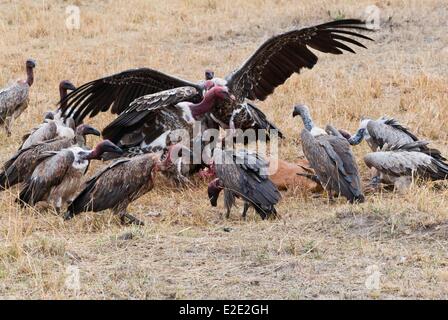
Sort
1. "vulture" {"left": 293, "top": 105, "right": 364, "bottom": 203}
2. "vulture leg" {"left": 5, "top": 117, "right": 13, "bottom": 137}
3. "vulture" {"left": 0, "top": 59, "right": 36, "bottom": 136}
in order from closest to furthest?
1. "vulture" {"left": 293, "top": 105, "right": 364, "bottom": 203}
2. "vulture leg" {"left": 5, "top": 117, "right": 13, "bottom": 137}
3. "vulture" {"left": 0, "top": 59, "right": 36, "bottom": 136}

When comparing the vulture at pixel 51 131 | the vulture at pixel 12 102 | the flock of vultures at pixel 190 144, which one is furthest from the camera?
the vulture at pixel 12 102

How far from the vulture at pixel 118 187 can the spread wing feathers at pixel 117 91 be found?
2069 millimetres

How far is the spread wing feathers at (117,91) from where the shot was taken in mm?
9234

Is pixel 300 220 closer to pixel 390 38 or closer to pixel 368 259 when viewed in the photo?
pixel 368 259

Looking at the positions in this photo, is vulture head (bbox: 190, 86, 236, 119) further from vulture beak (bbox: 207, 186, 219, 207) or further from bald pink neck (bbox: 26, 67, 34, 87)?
bald pink neck (bbox: 26, 67, 34, 87)

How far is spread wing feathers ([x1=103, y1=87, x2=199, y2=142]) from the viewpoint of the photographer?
850 cm

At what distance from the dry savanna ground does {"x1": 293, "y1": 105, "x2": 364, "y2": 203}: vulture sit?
228mm

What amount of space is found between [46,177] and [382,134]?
10.4ft

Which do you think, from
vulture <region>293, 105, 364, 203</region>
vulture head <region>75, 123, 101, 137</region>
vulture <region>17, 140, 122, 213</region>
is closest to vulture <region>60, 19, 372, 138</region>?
vulture head <region>75, 123, 101, 137</region>

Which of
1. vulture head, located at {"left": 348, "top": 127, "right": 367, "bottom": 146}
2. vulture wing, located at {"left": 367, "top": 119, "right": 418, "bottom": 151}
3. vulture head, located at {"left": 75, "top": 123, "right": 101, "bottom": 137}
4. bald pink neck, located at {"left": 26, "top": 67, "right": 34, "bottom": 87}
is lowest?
vulture head, located at {"left": 75, "top": 123, "right": 101, "bottom": 137}

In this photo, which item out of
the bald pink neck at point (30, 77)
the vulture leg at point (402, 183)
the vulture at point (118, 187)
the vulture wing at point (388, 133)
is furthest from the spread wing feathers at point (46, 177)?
the bald pink neck at point (30, 77)

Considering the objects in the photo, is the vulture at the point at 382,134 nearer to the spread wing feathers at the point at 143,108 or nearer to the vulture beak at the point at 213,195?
the spread wing feathers at the point at 143,108

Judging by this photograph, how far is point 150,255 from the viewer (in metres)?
6.07

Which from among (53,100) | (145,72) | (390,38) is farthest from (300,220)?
(390,38)
